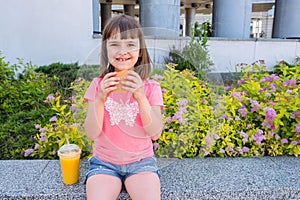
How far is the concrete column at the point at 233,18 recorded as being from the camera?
267 inches

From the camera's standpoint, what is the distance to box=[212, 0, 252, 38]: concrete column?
677 centimetres

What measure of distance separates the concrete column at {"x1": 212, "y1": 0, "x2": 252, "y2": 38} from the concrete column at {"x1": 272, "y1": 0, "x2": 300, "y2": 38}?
1090 millimetres

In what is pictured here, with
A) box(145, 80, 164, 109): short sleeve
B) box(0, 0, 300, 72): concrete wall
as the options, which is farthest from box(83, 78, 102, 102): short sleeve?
box(0, 0, 300, 72): concrete wall

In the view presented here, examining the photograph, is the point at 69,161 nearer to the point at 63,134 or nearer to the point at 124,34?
the point at 63,134

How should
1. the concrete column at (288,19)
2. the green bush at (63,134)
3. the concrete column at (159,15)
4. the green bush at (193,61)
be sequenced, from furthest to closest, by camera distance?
the concrete column at (288,19), the concrete column at (159,15), the green bush at (193,61), the green bush at (63,134)

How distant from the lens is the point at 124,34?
4.38 feet

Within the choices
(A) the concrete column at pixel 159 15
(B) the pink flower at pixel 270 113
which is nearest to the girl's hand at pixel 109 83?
(B) the pink flower at pixel 270 113

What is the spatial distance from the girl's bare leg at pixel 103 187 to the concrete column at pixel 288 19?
711 centimetres

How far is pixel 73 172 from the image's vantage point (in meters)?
1.62

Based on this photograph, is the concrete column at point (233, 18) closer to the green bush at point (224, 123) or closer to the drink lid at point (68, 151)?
the green bush at point (224, 123)

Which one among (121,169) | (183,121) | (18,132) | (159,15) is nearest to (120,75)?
(121,169)

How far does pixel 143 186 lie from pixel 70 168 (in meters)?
0.46

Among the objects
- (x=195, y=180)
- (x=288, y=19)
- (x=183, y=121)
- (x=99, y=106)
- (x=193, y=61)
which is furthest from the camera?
(x=288, y=19)

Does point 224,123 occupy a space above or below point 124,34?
below
